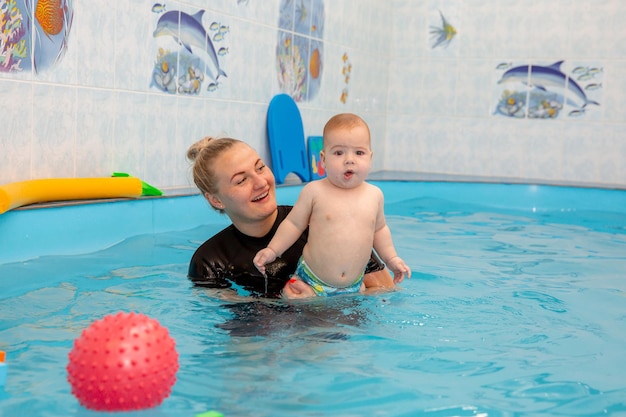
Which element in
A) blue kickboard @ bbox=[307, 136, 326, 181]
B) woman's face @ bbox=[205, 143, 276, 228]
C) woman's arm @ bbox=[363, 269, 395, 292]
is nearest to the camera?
woman's face @ bbox=[205, 143, 276, 228]

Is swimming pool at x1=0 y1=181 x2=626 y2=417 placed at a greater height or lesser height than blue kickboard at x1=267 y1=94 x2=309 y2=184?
lesser

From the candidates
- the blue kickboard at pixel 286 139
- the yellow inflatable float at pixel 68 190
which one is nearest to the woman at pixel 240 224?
the yellow inflatable float at pixel 68 190

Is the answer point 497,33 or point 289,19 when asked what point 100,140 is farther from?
point 497,33

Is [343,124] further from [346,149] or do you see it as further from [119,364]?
[119,364]

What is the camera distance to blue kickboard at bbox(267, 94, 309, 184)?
23.0ft

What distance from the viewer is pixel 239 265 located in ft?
10.5

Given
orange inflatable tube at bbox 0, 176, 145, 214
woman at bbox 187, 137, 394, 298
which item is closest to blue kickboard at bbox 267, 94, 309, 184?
orange inflatable tube at bbox 0, 176, 145, 214

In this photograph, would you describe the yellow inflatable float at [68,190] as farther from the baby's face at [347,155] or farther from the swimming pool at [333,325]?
the baby's face at [347,155]

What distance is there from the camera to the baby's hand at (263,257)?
2984mm

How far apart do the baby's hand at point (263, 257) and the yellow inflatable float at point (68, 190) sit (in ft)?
4.86

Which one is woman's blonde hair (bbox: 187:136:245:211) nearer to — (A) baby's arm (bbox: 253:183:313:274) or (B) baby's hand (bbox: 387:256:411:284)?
(A) baby's arm (bbox: 253:183:313:274)

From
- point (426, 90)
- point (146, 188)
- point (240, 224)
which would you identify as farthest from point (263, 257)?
point (426, 90)

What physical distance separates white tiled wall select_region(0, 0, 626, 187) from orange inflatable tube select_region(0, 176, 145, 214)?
728 mm

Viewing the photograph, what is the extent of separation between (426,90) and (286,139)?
9.05 feet
